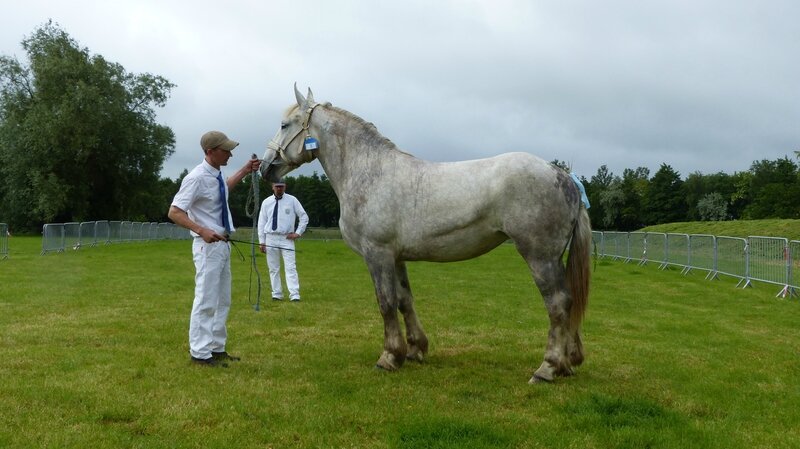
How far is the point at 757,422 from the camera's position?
14.5 feet

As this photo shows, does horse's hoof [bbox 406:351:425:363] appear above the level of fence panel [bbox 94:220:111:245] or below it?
below

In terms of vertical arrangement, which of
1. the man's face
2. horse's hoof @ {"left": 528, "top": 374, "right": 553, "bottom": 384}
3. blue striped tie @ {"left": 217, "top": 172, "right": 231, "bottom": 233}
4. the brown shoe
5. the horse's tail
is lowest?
the brown shoe

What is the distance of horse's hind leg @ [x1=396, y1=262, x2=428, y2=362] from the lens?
21.3 feet

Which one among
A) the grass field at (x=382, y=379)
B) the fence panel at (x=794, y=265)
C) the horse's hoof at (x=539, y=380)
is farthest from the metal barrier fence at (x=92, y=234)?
the fence panel at (x=794, y=265)

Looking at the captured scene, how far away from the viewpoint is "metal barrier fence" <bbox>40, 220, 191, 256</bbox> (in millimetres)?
25344

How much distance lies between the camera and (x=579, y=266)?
5703 mm

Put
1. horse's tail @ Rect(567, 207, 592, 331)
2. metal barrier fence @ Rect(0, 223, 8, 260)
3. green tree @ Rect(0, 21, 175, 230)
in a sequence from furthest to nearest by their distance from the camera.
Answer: green tree @ Rect(0, 21, 175, 230) → metal barrier fence @ Rect(0, 223, 8, 260) → horse's tail @ Rect(567, 207, 592, 331)

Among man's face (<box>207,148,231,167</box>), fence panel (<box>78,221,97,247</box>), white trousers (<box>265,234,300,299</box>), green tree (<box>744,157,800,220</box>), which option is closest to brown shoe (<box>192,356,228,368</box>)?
man's face (<box>207,148,231,167</box>)

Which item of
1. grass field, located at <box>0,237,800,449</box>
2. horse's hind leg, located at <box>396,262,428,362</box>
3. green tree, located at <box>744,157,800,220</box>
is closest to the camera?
grass field, located at <box>0,237,800,449</box>

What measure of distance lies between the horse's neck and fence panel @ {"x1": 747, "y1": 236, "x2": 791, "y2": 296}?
A: 1083 cm

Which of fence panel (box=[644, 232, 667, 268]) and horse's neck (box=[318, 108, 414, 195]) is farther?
fence panel (box=[644, 232, 667, 268])

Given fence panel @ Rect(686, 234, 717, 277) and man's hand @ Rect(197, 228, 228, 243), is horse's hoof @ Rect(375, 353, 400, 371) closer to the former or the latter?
man's hand @ Rect(197, 228, 228, 243)

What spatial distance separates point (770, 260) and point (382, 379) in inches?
478

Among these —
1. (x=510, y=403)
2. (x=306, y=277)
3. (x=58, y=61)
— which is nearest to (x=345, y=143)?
(x=510, y=403)
